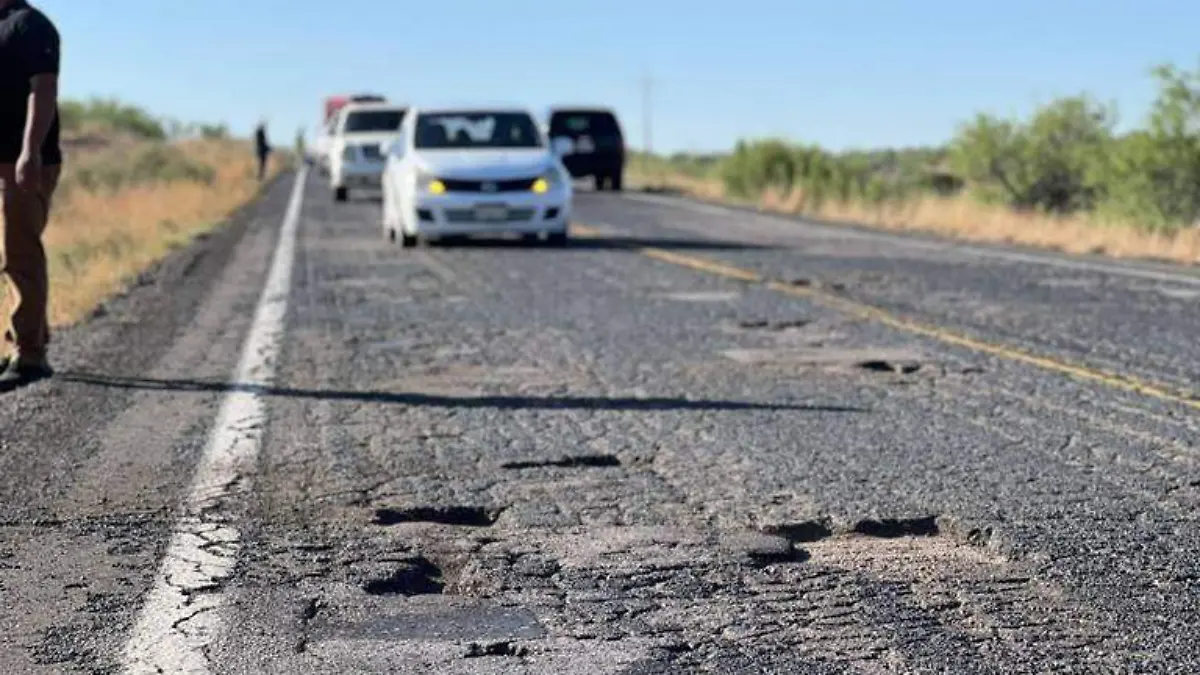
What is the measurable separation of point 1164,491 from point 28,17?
5265 mm

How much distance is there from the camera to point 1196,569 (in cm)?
487

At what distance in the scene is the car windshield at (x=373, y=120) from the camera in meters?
36.0

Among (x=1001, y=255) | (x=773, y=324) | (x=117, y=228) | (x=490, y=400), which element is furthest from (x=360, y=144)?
(x=490, y=400)

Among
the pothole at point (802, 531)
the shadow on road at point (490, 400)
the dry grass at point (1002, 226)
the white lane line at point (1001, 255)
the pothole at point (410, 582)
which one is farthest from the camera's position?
the dry grass at point (1002, 226)

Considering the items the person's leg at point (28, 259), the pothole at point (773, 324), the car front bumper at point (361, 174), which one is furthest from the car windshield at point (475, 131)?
the car front bumper at point (361, 174)

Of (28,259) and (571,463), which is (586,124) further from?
(571,463)

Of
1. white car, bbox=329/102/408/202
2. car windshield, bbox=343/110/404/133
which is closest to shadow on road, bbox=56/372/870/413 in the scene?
white car, bbox=329/102/408/202

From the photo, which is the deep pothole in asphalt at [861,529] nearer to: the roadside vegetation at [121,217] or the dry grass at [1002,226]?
the roadside vegetation at [121,217]

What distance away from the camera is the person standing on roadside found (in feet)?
27.4

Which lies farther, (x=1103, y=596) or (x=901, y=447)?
(x=901, y=447)

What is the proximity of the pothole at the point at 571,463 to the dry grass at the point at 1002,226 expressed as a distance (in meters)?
12.6

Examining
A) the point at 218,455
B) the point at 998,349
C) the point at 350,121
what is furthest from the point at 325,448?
the point at 350,121

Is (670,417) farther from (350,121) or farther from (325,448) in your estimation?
(350,121)

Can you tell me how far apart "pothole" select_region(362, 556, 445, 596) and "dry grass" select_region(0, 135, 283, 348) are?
4.87 meters
